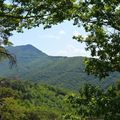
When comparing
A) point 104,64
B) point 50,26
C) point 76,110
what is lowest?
point 76,110

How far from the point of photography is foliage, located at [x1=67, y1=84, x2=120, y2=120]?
13.0 meters

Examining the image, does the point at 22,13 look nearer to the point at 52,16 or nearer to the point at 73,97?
the point at 52,16

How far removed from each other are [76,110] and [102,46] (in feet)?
8.33

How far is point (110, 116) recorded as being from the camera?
42.4 feet

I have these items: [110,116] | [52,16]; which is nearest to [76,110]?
[110,116]

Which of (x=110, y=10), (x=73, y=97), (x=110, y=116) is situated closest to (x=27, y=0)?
(x=110, y=10)

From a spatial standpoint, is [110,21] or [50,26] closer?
[110,21]

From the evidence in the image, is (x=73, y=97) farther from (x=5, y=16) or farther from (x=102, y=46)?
(x=5, y=16)

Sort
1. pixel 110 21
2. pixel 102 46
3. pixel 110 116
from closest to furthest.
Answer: pixel 110 116, pixel 110 21, pixel 102 46

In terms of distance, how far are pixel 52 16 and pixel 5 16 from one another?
5.59 ft

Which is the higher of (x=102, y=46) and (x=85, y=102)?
(x=102, y=46)

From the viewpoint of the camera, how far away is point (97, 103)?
13.5 metres

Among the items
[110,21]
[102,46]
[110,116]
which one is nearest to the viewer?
[110,116]

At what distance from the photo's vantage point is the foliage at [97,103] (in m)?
13.0
